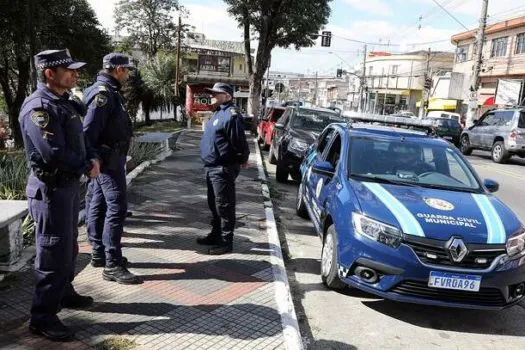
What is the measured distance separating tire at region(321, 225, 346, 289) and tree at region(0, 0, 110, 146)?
1080 centimetres

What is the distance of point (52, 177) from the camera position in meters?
3.33

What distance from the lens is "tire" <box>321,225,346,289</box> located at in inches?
189

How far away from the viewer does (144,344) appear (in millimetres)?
3525

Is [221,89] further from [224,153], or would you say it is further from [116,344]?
[116,344]

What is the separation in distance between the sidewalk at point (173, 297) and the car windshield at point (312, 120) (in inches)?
220

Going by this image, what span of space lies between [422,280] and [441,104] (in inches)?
2016

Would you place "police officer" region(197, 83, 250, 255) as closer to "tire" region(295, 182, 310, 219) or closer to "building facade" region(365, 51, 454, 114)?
"tire" region(295, 182, 310, 219)

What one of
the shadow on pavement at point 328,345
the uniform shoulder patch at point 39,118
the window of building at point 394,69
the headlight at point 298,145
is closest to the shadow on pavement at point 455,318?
the shadow on pavement at point 328,345

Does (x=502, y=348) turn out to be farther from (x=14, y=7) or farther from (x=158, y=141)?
(x=14, y=7)

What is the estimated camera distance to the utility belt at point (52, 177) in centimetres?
332

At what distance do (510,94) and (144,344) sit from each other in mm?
30969

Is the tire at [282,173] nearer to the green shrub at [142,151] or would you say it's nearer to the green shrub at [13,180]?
the green shrub at [142,151]

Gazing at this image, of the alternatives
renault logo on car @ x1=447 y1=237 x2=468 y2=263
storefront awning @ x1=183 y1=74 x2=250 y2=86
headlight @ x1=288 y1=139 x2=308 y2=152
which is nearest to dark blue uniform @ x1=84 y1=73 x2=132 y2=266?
renault logo on car @ x1=447 y1=237 x2=468 y2=263

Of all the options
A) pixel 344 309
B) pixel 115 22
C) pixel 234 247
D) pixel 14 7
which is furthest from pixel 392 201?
pixel 115 22
